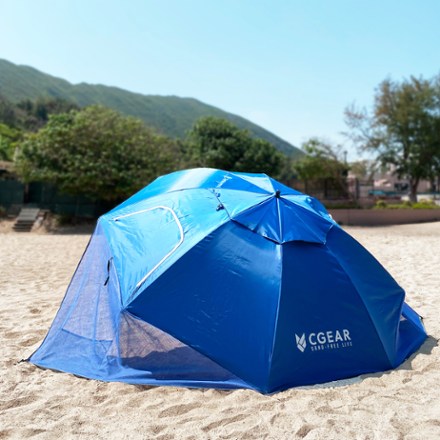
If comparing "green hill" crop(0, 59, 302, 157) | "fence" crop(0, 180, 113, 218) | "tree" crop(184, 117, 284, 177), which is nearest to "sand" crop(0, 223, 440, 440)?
"fence" crop(0, 180, 113, 218)

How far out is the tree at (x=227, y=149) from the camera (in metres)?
29.6

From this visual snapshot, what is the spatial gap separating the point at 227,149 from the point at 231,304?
2711 centimetres

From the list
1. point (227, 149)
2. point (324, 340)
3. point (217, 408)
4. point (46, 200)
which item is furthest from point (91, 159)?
point (217, 408)

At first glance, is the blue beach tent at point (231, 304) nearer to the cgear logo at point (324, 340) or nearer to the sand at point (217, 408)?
the cgear logo at point (324, 340)

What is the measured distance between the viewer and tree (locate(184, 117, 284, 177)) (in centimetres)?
2962

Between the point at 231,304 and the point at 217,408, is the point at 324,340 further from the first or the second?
the point at 217,408

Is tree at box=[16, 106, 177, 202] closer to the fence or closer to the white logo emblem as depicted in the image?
the fence

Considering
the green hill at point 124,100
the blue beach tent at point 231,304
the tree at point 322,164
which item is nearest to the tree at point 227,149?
the tree at point 322,164

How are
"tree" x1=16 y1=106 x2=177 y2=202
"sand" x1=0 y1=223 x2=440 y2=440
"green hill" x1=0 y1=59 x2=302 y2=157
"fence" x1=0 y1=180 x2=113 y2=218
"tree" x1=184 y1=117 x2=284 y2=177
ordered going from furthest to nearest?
"green hill" x1=0 y1=59 x2=302 y2=157 < "tree" x1=184 y1=117 x2=284 y2=177 < "fence" x1=0 y1=180 x2=113 y2=218 < "tree" x1=16 y1=106 x2=177 y2=202 < "sand" x1=0 y1=223 x2=440 y2=440

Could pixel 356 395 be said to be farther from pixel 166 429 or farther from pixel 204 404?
pixel 166 429

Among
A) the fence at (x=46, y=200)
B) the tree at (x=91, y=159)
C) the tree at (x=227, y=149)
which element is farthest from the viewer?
the tree at (x=227, y=149)

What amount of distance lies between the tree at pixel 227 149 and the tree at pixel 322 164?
443cm

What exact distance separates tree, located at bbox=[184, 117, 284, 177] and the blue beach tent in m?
25.0

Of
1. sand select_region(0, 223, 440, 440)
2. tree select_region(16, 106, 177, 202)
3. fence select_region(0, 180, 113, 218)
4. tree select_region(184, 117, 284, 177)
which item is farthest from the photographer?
tree select_region(184, 117, 284, 177)
